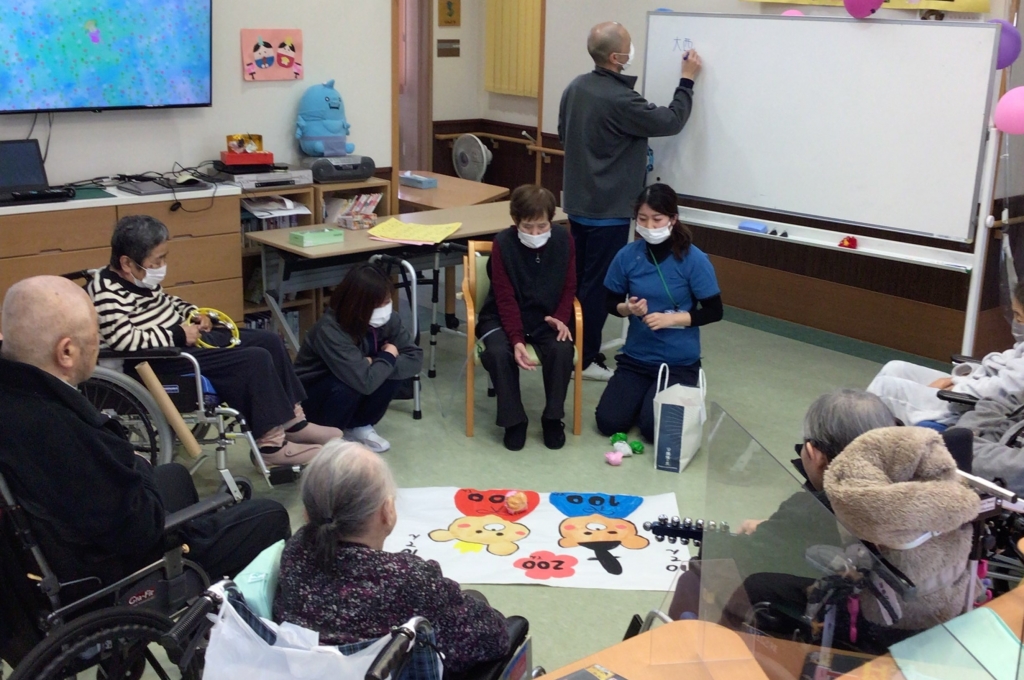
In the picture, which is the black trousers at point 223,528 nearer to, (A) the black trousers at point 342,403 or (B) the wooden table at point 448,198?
(A) the black trousers at point 342,403

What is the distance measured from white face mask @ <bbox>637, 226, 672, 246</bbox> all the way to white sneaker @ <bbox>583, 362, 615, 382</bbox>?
941mm

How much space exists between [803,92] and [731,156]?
1.49ft

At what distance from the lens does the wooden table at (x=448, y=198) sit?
5586 millimetres

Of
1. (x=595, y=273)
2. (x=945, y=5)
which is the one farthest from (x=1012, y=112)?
(x=595, y=273)

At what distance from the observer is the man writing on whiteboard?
4.68 m

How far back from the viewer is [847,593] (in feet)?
5.62

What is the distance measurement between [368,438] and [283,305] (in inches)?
51.8

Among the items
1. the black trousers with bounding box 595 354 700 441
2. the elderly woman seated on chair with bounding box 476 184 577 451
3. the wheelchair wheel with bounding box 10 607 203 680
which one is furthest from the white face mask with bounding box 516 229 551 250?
the wheelchair wheel with bounding box 10 607 203 680

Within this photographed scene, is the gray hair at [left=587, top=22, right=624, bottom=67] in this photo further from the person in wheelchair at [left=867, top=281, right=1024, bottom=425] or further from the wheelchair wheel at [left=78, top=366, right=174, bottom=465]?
the wheelchair wheel at [left=78, top=366, right=174, bottom=465]

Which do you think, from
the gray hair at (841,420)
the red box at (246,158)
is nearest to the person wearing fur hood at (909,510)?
the gray hair at (841,420)

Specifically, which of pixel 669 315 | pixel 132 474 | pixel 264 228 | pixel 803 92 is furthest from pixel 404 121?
pixel 132 474

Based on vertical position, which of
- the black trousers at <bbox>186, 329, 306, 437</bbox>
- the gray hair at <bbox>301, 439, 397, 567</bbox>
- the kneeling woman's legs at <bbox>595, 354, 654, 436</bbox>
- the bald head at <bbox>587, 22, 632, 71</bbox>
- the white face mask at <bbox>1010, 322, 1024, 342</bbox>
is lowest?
the kneeling woman's legs at <bbox>595, 354, 654, 436</bbox>

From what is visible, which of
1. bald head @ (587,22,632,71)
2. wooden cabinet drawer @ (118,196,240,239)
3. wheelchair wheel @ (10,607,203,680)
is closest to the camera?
wheelchair wheel @ (10,607,203,680)

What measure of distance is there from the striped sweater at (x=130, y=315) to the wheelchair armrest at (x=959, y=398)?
245 centimetres
